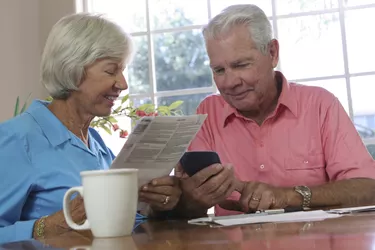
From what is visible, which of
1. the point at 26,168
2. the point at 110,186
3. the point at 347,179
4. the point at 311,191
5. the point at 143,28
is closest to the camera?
the point at 110,186

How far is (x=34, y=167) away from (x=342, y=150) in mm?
867

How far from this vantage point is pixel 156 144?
3.84 ft

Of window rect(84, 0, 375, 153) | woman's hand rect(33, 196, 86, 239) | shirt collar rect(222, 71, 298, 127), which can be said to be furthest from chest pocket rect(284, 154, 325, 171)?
window rect(84, 0, 375, 153)

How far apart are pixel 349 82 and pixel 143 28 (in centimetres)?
127

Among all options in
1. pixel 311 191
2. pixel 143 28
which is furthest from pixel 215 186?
pixel 143 28

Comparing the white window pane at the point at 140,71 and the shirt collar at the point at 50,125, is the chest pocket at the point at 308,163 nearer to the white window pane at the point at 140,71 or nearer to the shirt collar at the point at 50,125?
the shirt collar at the point at 50,125

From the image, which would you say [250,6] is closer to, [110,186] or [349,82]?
[110,186]

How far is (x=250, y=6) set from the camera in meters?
1.74

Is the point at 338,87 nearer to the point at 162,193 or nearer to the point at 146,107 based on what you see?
the point at 146,107

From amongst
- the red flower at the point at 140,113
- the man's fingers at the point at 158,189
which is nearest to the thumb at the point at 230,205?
the man's fingers at the point at 158,189

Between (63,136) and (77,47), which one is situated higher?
(77,47)

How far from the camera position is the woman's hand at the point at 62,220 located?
117 centimetres

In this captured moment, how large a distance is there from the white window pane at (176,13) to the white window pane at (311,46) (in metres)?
0.48

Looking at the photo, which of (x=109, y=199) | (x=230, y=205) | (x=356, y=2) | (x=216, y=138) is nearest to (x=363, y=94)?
(x=356, y=2)
